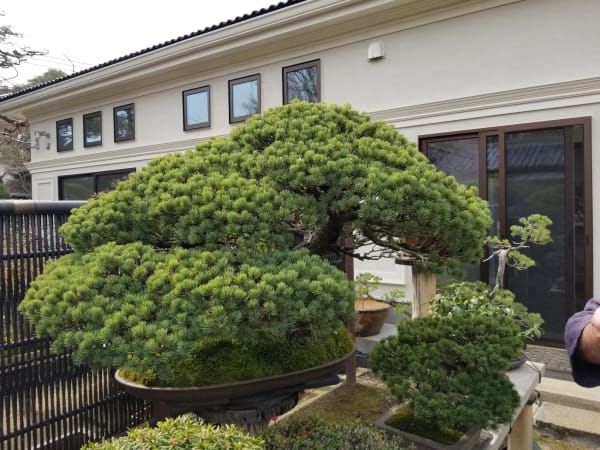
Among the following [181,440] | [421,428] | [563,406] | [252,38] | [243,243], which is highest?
[252,38]

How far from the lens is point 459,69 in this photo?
4.77 metres

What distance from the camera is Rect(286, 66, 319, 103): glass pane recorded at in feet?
20.0

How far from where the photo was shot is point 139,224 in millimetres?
1656

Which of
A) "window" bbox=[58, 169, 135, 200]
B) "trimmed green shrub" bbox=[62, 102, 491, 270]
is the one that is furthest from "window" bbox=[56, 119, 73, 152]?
"trimmed green shrub" bbox=[62, 102, 491, 270]

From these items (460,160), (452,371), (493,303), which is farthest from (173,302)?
(460,160)

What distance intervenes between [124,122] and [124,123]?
24 millimetres

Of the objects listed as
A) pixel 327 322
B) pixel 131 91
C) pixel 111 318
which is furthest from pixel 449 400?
pixel 131 91

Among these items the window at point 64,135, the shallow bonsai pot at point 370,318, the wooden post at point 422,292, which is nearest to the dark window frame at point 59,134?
the window at point 64,135

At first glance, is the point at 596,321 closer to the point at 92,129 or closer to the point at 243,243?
the point at 243,243

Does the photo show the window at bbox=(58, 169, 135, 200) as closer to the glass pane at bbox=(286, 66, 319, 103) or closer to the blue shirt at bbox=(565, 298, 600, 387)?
the glass pane at bbox=(286, 66, 319, 103)

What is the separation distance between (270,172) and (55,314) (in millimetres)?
886

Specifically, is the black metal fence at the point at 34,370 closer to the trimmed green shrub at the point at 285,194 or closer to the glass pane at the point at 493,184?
the trimmed green shrub at the point at 285,194

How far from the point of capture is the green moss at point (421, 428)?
2.30 m

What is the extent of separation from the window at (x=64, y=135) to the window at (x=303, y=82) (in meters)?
6.02
